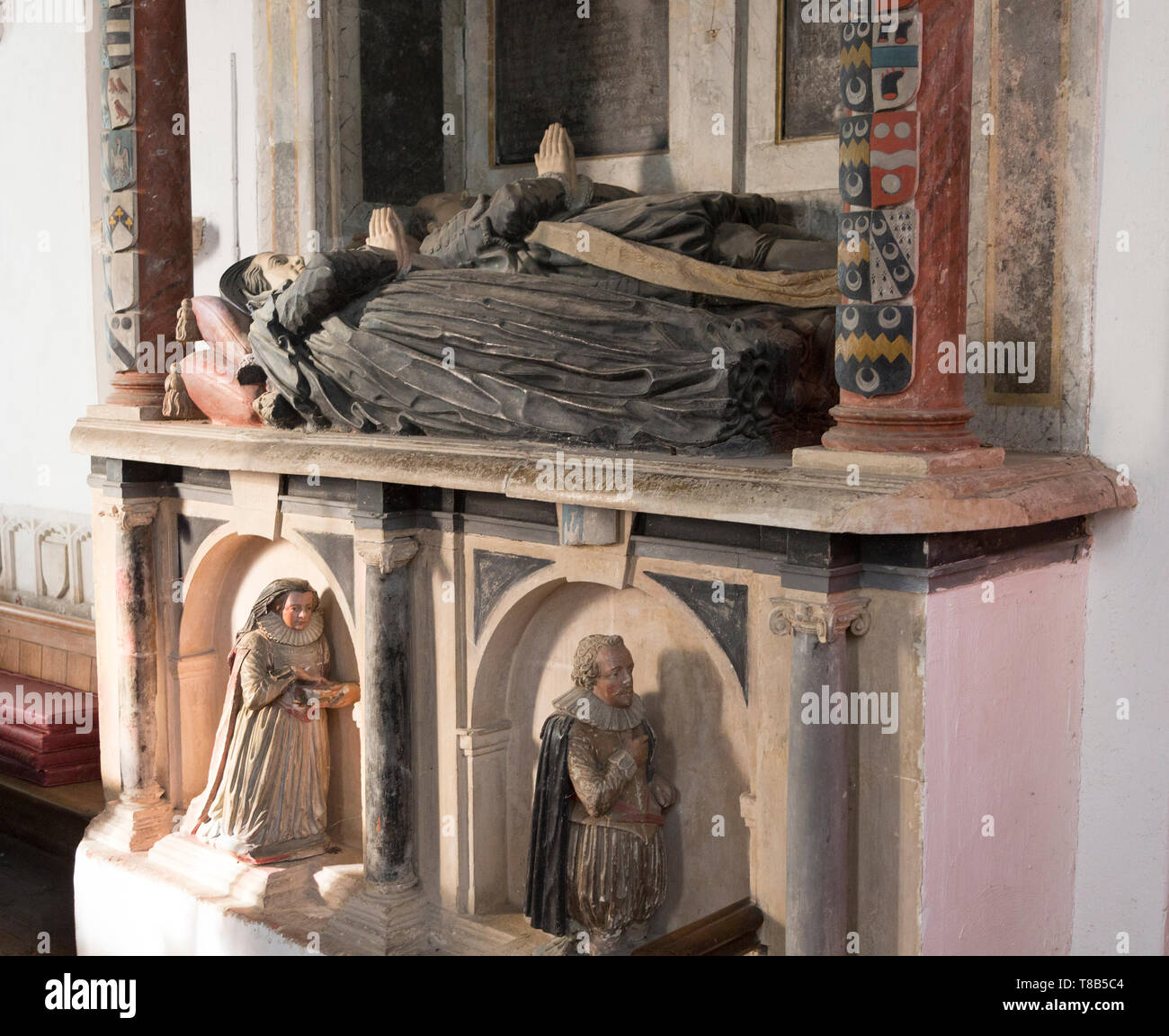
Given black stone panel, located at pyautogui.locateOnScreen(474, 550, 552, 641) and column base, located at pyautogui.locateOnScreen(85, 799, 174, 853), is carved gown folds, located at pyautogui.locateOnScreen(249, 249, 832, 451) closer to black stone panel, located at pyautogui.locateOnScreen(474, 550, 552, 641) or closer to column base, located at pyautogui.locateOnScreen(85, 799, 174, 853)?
black stone panel, located at pyautogui.locateOnScreen(474, 550, 552, 641)

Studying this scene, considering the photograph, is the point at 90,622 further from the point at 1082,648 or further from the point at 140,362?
the point at 1082,648

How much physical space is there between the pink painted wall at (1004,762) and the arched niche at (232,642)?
2.09 metres

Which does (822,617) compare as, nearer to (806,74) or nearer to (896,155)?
(896,155)

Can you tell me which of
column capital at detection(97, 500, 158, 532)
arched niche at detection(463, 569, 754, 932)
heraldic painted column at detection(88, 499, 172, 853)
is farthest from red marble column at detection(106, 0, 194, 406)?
arched niche at detection(463, 569, 754, 932)

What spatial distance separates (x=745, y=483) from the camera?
129 inches

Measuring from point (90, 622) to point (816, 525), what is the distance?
16.8ft

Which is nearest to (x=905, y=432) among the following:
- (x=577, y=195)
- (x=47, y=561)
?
(x=577, y=195)

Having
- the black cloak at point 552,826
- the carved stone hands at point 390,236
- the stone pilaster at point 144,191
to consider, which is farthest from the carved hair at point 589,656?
the stone pilaster at point 144,191

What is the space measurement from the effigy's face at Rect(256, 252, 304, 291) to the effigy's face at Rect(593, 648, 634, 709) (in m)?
2.04

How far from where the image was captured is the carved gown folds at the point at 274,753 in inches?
185

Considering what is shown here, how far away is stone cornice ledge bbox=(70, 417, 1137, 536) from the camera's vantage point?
3.06 metres

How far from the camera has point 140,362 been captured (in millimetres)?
5262

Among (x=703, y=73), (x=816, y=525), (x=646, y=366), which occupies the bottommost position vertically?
(x=816, y=525)
